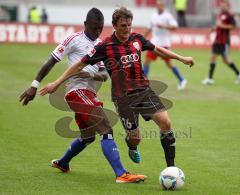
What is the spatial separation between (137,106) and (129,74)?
43 centimetres

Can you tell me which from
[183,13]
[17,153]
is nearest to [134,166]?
[17,153]

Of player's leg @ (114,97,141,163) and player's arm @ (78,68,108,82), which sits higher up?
player's arm @ (78,68,108,82)

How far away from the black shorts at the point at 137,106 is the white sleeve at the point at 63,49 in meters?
0.96

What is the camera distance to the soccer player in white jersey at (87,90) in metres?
8.97

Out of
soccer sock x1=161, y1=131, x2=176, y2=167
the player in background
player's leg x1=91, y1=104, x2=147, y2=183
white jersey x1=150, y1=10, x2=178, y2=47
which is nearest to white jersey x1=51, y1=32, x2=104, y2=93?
player's leg x1=91, y1=104, x2=147, y2=183

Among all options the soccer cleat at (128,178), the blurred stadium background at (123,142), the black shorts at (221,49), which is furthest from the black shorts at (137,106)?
the black shorts at (221,49)

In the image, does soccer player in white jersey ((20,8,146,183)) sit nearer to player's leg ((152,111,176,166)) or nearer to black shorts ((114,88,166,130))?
black shorts ((114,88,166,130))

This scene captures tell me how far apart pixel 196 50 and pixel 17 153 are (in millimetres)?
24540

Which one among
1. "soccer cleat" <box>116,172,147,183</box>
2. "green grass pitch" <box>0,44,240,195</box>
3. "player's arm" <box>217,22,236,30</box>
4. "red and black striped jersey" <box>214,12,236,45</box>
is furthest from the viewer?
"player's arm" <box>217,22,236,30</box>

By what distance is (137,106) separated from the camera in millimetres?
8977

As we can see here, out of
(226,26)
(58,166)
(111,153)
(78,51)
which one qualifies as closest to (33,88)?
(78,51)

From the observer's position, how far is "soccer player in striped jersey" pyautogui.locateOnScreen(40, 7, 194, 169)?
28.8ft

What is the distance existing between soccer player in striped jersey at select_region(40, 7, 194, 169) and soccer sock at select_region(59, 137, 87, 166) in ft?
2.51

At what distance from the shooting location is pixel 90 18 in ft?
30.1
